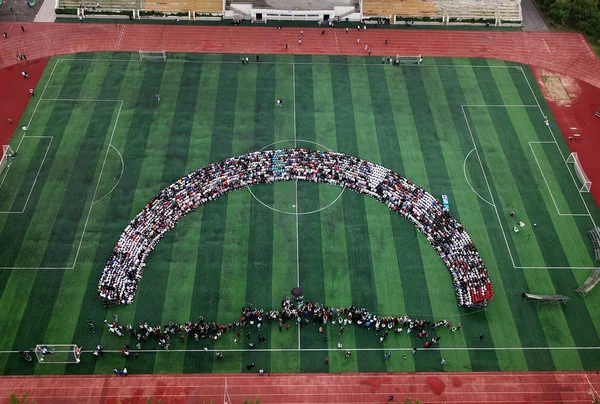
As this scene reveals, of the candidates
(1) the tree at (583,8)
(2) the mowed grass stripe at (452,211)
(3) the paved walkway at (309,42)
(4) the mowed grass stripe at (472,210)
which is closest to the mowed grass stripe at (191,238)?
(3) the paved walkway at (309,42)

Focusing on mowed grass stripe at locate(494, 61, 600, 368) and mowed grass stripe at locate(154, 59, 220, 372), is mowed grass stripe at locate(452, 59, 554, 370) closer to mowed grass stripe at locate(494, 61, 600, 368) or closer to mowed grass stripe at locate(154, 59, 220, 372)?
mowed grass stripe at locate(494, 61, 600, 368)

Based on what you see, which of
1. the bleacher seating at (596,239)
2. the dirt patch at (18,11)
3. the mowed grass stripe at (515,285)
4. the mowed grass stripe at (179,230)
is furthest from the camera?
the dirt patch at (18,11)

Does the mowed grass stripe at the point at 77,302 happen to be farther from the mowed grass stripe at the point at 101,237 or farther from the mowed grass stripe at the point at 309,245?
the mowed grass stripe at the point at 309,245

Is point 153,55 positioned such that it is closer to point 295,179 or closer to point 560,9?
point 295,179

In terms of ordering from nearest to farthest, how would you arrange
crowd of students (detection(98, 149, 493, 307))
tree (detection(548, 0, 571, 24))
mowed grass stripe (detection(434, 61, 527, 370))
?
mowed grass stripe (detection(434, 61, 527, 370)) < crowd of students (detection(98, 149, 493, 307)) < tree (detection(548, 0, 571, 24))

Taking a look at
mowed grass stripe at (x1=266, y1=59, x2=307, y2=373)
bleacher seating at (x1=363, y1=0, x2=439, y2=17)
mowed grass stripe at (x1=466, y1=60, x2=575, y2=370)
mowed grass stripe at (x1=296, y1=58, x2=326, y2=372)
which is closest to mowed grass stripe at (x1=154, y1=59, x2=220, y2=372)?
mowed grass stripe at (x1=266, y1=59, x2=307, y2=373)

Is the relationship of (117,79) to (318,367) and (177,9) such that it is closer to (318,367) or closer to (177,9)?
(177,9)
